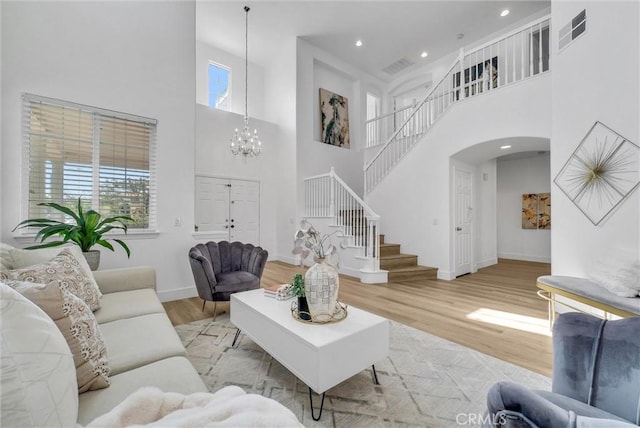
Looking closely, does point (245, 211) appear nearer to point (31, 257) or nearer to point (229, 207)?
point (229, 207)

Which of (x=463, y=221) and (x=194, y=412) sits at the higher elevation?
(x=463, y=221)

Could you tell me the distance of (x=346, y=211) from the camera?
5301 mm

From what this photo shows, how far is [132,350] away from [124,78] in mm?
3410

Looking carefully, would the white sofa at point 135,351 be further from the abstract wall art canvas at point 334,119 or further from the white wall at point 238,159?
the abstract wall art canvas at point 334,119

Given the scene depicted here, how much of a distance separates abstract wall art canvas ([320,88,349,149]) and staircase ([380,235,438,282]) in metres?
3.27

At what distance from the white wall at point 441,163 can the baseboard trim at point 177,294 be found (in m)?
4.06

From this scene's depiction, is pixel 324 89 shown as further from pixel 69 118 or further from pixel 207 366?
pixel 207 366

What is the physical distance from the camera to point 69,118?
306 centimetres

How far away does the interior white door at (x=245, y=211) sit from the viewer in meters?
6.28

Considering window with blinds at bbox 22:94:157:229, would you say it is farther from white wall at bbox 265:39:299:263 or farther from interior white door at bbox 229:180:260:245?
white wall at bbox 265:39:299:263

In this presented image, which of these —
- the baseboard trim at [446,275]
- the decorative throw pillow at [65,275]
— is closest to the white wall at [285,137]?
the baseboard trim at [446,275]

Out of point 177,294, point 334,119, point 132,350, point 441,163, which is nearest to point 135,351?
point 132,350

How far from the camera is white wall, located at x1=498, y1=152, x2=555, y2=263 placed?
6621mm

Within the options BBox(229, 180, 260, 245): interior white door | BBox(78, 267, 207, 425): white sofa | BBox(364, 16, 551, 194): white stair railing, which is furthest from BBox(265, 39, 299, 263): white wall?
BBox(78, 267, 207, 425): white sofa
